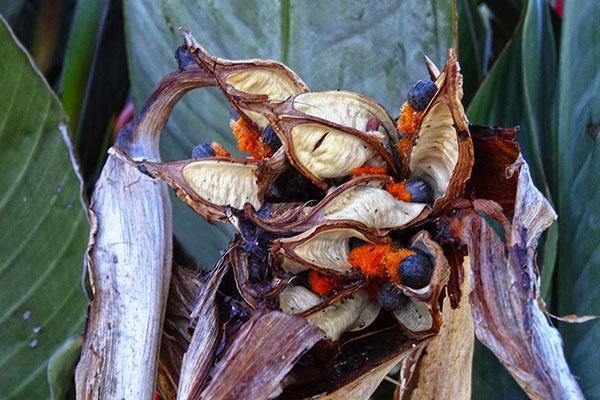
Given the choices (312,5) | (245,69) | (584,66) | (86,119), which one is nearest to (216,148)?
(245,69)

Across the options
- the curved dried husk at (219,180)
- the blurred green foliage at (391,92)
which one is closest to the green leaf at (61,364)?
the blurred green foliage at (391,92)

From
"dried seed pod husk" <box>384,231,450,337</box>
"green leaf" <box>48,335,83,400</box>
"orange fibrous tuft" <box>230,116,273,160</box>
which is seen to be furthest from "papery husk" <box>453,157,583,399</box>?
"green leaf" <box>48,335,83,400</box>

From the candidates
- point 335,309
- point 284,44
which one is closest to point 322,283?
point 335,309

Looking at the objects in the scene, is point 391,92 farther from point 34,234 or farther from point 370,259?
point 34,234

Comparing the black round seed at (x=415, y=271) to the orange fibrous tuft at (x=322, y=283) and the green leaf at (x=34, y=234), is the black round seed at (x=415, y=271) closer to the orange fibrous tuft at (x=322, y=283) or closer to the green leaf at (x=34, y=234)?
the orange fibrous tuft at (x=322, y=283)

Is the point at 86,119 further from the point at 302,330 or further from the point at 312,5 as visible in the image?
the point at 302,330
